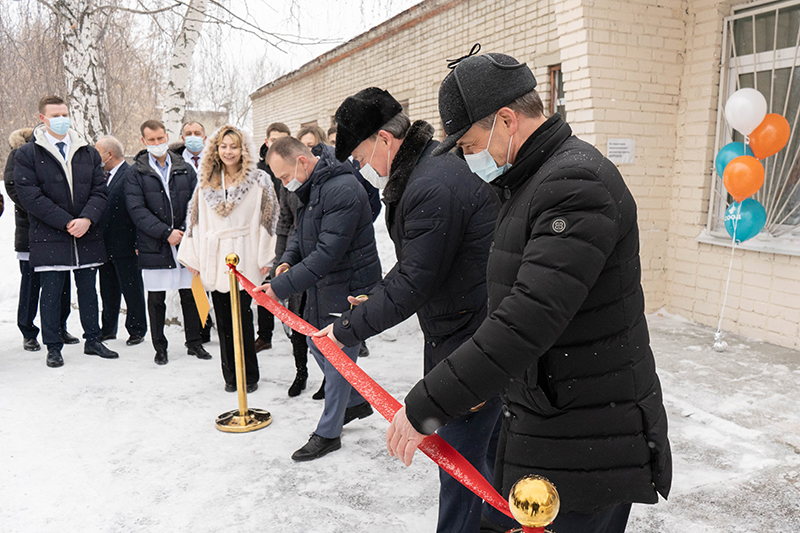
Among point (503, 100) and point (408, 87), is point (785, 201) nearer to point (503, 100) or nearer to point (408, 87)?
point (503, 100)

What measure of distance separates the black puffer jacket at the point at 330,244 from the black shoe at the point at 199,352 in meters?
2.09

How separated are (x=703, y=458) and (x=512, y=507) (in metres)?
2.92

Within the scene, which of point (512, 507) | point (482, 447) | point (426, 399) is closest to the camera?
point (512, 507)

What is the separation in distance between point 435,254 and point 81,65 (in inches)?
285

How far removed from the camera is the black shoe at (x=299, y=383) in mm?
4691

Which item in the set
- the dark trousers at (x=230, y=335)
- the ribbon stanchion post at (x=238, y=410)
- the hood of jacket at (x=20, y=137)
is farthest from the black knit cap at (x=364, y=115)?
the hood of jacket at (x=20, y=137)

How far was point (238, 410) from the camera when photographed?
4.25 meters

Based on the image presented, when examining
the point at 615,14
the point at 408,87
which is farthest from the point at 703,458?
the point at 408,87

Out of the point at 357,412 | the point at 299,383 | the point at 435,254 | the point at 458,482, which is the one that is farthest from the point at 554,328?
the point at 299,383

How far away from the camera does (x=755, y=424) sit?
12.7ft

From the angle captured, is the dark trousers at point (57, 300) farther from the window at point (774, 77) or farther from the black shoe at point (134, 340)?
the window at point (774, 77)

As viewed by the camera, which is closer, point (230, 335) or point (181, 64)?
point (230, 335)

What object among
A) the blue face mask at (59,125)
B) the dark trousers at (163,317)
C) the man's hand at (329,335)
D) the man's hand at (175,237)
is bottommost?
the dark trousers at (163,317)

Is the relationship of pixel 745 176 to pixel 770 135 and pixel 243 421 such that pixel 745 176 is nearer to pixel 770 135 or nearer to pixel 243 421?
pixel 770 135
